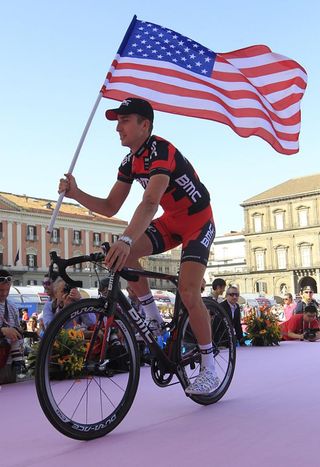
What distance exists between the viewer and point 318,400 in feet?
10.8

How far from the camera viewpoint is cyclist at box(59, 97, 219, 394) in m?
3.23

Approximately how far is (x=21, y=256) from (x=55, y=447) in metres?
67.4

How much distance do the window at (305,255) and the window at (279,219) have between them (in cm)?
465

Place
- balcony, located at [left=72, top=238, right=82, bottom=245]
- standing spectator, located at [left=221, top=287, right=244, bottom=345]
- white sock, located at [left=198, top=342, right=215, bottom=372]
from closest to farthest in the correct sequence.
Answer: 1. white sock, located at [left=198, top=342, right=215, bottom=372]
2. standing spectator, located at [left=221, top=287, right=244, bottom=345]
3. balcony, located at [left=72, top=238, right=82, bottom=245]

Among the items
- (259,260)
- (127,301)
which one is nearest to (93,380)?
(127,301)

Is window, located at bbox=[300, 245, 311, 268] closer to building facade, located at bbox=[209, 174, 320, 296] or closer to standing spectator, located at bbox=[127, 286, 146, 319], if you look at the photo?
building facade, located at bbox=[209, 174, 320, 296]

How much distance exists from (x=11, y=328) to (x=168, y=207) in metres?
2.72

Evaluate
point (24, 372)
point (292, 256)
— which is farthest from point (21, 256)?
point (24, 372)

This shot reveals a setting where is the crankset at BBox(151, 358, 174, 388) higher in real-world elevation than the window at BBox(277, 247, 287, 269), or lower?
lower

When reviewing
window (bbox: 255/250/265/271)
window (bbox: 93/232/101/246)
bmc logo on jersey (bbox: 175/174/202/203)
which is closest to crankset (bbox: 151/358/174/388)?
bmc logo on jersey (bbox: 175/174/202/203)

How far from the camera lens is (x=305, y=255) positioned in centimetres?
8356

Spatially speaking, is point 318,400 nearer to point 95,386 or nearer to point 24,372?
point 95,386

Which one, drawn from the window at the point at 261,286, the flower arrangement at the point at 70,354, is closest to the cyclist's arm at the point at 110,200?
the flower arrangement at the point at 70,354

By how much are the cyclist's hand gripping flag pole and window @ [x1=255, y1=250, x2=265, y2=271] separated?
82.9 m
